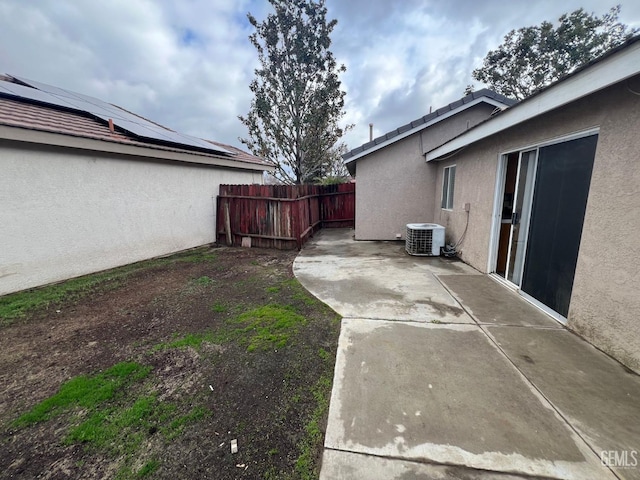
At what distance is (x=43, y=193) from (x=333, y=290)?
5196 millimetres

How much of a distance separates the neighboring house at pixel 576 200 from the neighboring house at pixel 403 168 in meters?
2.84

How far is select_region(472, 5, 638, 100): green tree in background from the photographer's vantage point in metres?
14.2

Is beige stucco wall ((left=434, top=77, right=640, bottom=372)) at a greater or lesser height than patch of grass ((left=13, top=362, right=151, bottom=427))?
greater

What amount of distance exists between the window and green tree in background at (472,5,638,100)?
1359cm

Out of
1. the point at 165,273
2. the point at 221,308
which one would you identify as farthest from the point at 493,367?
the point at 165,273

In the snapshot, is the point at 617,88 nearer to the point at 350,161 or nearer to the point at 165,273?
the point at 350,161

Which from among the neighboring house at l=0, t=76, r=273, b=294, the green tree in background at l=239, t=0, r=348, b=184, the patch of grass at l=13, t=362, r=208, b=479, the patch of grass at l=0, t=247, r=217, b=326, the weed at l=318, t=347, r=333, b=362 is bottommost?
the patch of grass at l=13, t=362, r=208, b=479

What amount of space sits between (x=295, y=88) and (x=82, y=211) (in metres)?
13.1

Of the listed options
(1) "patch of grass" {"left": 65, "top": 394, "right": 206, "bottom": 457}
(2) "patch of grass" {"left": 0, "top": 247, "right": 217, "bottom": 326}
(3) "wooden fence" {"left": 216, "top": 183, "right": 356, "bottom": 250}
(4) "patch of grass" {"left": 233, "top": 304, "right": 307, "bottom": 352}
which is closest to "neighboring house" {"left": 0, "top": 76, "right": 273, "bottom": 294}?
(2) "patch of grass" {"left": 0, "top": 247, "right": 217, "bottom": 326}

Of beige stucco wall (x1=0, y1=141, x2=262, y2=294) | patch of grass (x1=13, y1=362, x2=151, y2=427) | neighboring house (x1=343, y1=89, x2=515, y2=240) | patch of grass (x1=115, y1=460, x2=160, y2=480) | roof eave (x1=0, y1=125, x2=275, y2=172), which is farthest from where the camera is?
neighboring house (x1=343, y1=89, x2=515, y2=240)

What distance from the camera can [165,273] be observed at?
5125 millimetres

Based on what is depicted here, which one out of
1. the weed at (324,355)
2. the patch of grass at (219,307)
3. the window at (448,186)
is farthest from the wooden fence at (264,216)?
the weed at (324,355)

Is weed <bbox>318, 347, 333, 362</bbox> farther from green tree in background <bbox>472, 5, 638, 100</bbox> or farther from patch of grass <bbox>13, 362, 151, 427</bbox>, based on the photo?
green tree in background <bbox>472, 5, 638, 100</bbox>

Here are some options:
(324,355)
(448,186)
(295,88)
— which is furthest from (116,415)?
(295,88)
